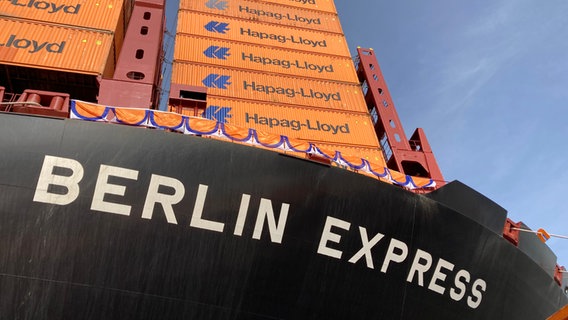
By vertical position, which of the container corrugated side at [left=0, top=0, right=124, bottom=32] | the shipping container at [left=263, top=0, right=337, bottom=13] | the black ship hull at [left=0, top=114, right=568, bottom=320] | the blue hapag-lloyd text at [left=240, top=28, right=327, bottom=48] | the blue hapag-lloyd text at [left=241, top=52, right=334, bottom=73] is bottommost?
the black ship hull at [left=0, top=114, right=568, bottom=320]

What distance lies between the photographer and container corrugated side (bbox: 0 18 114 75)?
13.4 metres

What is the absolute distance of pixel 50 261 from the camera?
27.5 ft

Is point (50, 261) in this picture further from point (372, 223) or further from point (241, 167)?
point (372, 223)

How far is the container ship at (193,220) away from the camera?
28.1 feet

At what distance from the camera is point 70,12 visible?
15445mm

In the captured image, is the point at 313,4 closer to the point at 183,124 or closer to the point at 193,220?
the point at 183,124

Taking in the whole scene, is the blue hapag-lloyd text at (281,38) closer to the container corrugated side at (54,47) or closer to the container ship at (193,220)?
the container ship at (193,220)

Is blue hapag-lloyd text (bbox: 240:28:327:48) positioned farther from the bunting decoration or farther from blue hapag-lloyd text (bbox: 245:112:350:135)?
the bunting decoration

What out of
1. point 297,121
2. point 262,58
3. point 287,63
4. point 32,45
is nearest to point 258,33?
point 262,58

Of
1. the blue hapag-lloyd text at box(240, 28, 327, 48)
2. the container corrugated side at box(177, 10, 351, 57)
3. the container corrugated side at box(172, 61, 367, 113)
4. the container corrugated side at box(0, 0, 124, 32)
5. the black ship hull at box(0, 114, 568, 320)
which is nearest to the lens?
the black ship hull at box(0, 114, 568, 320)

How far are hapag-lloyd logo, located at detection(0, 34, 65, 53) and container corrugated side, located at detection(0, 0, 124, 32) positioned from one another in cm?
129

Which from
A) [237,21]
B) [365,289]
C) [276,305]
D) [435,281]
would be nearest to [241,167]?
[276,305]

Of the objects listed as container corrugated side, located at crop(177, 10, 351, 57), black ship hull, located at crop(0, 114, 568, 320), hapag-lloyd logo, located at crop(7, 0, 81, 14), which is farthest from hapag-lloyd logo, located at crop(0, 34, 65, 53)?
container corrugated side, located at crop(177, 10, 351, 57)

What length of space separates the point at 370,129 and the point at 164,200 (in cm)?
1102
